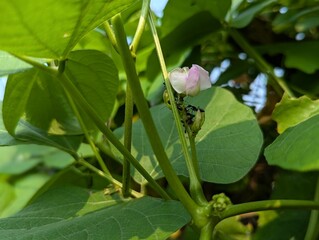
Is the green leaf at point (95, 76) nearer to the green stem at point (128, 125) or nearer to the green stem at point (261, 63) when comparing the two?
the green stem at point (128, 125)

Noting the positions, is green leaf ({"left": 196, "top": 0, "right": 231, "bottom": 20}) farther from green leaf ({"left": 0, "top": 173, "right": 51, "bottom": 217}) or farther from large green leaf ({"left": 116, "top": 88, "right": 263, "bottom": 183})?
green leaf ({"left": 0, "top": 173, "right": 51, "bottom": 217})

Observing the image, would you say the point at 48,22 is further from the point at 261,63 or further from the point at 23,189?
the point at 23,189

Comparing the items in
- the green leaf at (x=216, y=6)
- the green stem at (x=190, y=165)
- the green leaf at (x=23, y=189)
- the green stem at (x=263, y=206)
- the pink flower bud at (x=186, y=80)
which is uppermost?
the green leaf at (x=216, y=6)

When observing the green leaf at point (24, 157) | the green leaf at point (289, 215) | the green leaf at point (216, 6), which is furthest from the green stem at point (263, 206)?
the green leaf at point (24, 157)

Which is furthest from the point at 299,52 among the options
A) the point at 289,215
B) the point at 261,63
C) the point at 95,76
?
the point at 95,76

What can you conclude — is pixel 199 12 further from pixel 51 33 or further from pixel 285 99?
pixel 51 33

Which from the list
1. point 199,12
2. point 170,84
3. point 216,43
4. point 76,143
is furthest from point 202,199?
point 216,43
